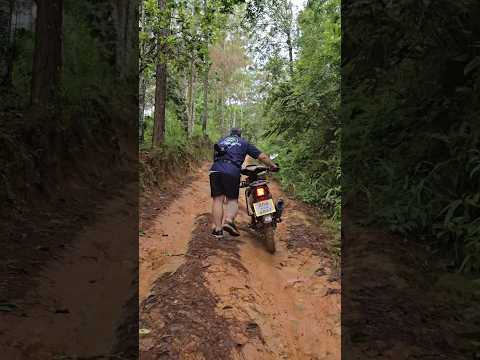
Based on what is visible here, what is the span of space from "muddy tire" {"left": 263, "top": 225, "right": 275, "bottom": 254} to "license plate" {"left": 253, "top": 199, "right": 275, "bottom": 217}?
231 mm

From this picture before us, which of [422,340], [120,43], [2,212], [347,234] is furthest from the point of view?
[120,43]

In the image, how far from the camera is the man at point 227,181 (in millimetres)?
6318

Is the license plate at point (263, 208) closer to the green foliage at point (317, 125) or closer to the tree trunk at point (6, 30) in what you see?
the green foliage at point (317, 125)

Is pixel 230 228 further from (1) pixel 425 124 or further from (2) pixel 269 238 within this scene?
(1) pixel 425 124

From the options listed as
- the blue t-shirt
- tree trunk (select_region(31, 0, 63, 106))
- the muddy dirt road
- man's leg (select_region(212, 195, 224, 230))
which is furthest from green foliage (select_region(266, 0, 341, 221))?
tree trunk (select_region(31, 0, 63, 106))

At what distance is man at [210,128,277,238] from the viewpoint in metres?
6.32

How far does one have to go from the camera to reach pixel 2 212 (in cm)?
573

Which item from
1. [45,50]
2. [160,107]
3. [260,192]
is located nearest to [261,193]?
[260,192]

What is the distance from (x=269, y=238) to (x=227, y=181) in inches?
43.0

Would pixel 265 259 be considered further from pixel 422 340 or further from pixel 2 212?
pixel 2 212

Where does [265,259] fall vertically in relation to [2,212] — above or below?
below

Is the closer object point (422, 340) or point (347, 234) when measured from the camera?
point (422, 340)

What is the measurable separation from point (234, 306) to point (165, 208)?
5.14m

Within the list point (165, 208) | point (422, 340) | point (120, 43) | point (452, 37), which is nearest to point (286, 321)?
point (422, 340)
